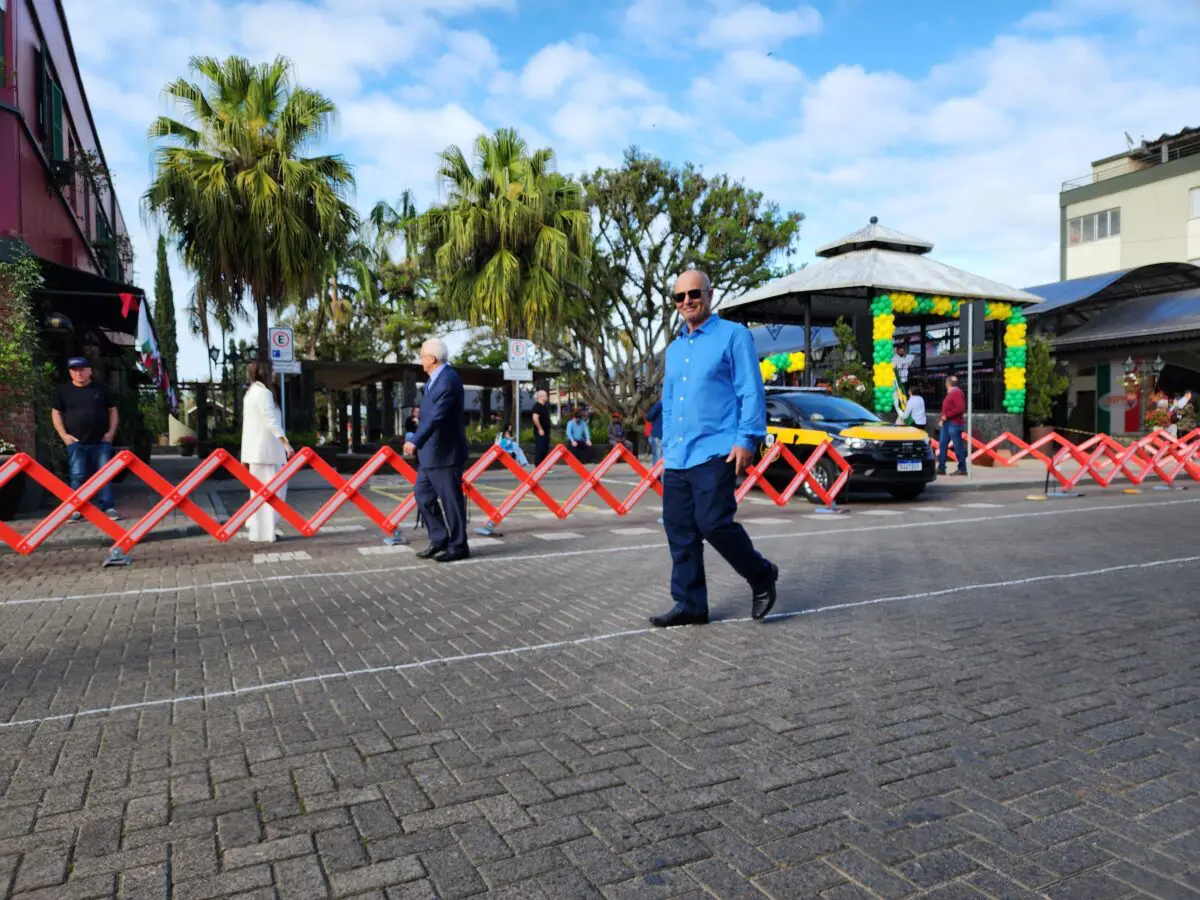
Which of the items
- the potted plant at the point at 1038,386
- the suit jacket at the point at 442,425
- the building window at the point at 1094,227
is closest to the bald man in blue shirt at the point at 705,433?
the suit jacket at the point at 442,425

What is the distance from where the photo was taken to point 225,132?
55.8 ft

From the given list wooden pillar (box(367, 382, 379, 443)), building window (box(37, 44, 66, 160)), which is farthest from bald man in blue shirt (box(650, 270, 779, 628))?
wooden pillar (box(367, 382, 379, 443))

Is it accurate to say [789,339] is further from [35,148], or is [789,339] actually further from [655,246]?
[35,148]

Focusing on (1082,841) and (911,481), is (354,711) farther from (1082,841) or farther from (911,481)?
(911,481)

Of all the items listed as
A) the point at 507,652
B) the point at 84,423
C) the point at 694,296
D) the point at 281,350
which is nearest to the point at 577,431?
the point at 281,350

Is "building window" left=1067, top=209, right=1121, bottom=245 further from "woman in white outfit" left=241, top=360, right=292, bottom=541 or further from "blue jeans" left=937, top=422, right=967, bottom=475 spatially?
"woman in white outfit" left=241, top=360, right=292, bottom=541

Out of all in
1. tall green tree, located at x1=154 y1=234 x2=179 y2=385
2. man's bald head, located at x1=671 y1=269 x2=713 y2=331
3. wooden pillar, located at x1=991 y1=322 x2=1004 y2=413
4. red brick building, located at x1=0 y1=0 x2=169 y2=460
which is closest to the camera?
man's bald head, located at x1=671 y1=269 x2=713 y2=331

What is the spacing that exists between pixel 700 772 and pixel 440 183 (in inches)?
814

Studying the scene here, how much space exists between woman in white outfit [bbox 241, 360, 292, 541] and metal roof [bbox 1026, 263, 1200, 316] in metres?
22.4

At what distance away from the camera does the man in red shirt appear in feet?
49.7

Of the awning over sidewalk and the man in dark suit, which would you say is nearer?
the man in dark suit

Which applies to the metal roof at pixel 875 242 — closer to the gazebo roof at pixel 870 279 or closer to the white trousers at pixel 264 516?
the gazebo roof at pixel 870 279

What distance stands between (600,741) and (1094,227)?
43384 mm

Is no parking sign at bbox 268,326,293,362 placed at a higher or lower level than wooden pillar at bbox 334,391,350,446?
higher
